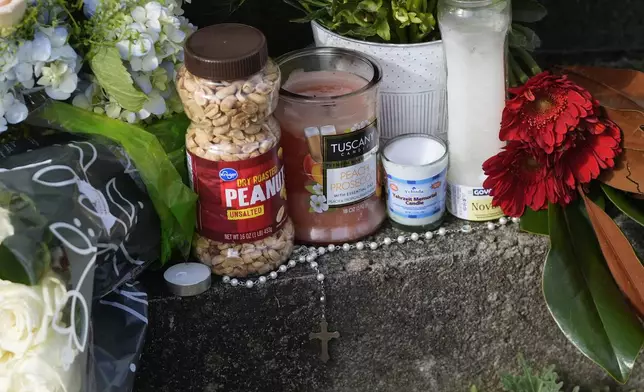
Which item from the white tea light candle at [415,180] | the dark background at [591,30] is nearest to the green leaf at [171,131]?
the white tea light candle at [415,180]

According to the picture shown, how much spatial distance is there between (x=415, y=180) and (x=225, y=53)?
0.30 metres

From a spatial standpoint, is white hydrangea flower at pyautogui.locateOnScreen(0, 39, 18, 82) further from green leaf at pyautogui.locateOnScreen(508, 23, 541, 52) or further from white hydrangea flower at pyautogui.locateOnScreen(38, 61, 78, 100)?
green leaf at pyautogui.locateOnScreen(508, 23, 541, 52)

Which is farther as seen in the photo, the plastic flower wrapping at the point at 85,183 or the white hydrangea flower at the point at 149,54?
the white hydrangea flower at the point at 149,54

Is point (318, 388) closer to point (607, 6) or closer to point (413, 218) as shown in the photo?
point (413, 218)

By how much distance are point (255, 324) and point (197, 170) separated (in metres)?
0.22

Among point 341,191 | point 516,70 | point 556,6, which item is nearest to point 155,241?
point 341,191

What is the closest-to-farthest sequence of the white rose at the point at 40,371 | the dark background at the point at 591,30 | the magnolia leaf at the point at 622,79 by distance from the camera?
1. the white rose at the point at 40,371
2. the magnolia leaf at the point at 622,79
3. the dark background at the point at 591,30

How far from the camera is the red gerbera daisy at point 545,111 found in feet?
3.68

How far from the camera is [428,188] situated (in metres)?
1.17

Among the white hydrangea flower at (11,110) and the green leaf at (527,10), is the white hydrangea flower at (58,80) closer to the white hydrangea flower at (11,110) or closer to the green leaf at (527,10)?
the white hydrangea flower at (11,110)

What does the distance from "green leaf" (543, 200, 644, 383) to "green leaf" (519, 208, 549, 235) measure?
2 cm

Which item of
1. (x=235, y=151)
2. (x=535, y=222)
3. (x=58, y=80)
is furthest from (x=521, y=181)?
(x=58, y=80)

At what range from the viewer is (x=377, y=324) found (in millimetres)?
1210

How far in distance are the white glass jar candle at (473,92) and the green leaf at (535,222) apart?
0.17ft
